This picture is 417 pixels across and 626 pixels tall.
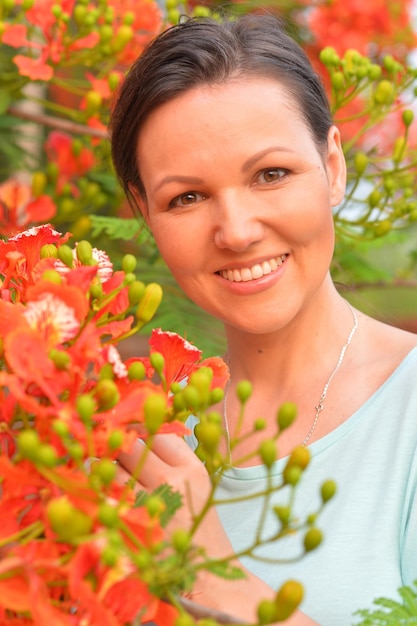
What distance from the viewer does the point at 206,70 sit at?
1.55 metres

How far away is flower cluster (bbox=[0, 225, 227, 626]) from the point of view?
2.53 ft

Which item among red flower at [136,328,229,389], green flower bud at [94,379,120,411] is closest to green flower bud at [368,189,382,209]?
red flower at [136,328,229,389]

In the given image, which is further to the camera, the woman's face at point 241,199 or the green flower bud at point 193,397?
the woman's face at point 241,199

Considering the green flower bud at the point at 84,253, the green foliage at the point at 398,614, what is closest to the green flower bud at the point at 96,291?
the green flower bud at the point at 84,253

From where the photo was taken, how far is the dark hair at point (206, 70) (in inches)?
61.7

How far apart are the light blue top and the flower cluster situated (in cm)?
52

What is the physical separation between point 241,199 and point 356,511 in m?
0.52

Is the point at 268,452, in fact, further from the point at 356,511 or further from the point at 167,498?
the point at 356,511

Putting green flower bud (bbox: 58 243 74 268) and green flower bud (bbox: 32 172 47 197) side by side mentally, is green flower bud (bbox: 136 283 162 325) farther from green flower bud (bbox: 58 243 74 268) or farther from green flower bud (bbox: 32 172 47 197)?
green flower bud (bbox: 32 172 47 197)

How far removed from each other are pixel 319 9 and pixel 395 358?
1.94m

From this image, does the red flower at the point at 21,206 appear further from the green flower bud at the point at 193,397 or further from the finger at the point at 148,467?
the green flower bud at the point at 193,397

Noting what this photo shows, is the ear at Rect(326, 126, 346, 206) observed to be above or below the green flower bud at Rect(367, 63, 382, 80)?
below

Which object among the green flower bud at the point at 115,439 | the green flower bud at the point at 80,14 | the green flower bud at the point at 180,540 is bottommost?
the green flower bud at the point at 180,540

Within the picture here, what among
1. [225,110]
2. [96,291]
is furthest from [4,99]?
[96,291]
